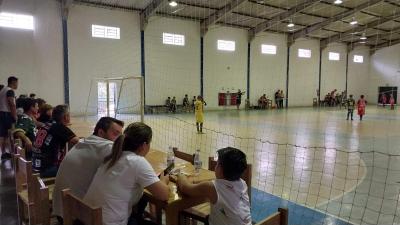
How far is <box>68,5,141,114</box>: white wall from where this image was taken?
17359mm

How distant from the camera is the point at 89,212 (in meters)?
1.67

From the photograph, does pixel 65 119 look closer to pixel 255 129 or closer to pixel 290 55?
pixel 255 129

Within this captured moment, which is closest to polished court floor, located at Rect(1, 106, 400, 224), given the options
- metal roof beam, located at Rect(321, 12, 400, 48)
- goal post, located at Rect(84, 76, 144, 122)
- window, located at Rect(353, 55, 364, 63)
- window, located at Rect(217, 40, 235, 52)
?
goal post, located at Rect(84, 76, 144, 122)

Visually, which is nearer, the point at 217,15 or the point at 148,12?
the point at 148,12

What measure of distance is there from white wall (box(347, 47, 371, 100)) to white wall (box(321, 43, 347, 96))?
Result: 0.71 m

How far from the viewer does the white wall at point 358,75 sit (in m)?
29.9

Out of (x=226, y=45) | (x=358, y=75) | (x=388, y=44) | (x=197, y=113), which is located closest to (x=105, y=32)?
(x=226, y=45)

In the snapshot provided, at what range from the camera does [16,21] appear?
15695 mm

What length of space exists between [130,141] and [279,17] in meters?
20.3

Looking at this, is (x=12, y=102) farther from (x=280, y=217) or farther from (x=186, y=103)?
(x=186, y=103)

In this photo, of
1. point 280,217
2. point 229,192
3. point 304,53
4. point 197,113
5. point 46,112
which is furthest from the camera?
point 304,53

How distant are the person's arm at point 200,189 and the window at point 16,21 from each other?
16581mm

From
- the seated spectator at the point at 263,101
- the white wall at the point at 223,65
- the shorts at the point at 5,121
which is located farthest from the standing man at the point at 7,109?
the seated spectator at the point at 263,101

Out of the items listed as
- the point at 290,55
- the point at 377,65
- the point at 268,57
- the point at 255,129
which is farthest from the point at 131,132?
the point at 377,65
